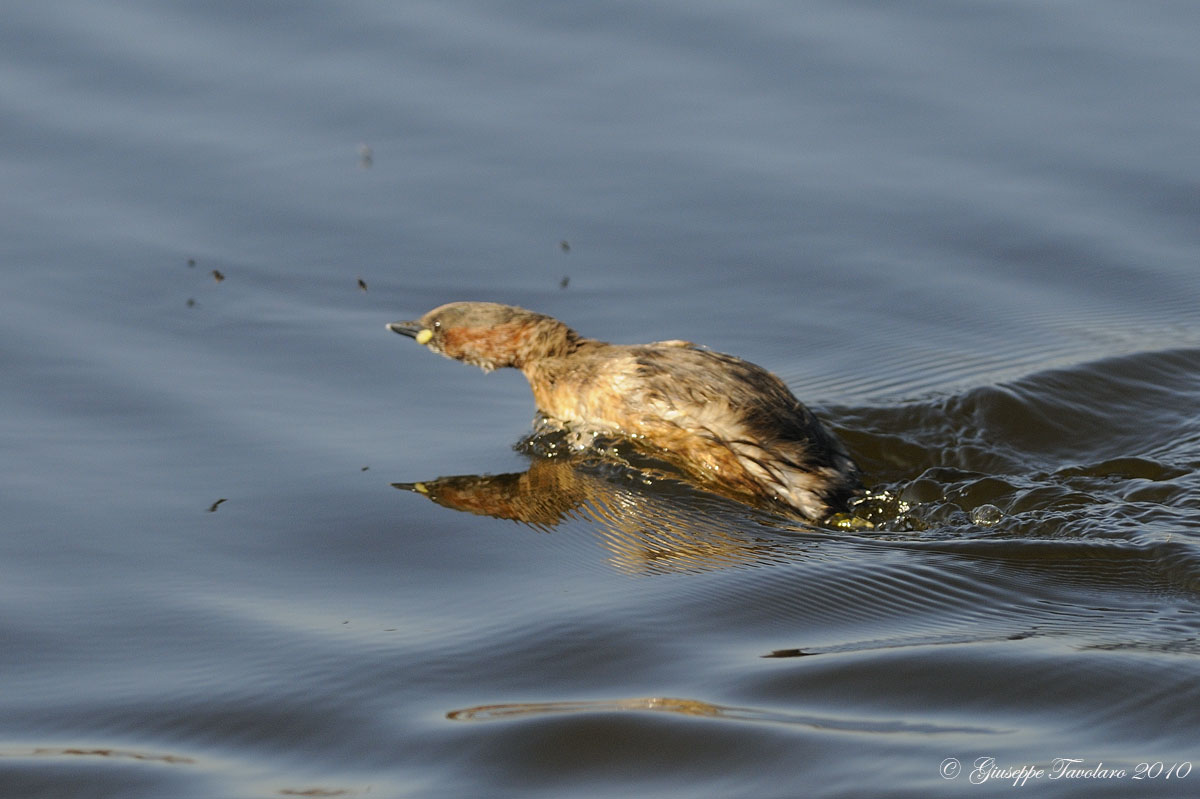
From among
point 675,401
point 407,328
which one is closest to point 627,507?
point 675,401

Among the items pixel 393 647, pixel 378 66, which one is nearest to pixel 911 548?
pixel 393 647

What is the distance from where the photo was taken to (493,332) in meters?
8.78

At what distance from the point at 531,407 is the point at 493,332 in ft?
2.02

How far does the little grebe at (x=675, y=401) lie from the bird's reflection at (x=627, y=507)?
0.61ft

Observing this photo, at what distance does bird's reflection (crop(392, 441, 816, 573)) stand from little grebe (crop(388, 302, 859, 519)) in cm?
18

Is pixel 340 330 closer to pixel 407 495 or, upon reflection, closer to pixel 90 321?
pixel 90 321

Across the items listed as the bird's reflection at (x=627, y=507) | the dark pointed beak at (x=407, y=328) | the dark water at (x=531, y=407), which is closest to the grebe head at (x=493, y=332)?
the dark pointed beak at (x=407, y=328)

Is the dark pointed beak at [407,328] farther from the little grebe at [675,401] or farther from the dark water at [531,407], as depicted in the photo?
the dark water at [531,407]

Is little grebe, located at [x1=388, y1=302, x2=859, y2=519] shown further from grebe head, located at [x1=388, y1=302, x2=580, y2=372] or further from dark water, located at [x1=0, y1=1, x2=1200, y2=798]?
dark water, located at [x1=0, y1=1, x2=1200, y2=798]

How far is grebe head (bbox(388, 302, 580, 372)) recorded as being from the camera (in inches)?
345

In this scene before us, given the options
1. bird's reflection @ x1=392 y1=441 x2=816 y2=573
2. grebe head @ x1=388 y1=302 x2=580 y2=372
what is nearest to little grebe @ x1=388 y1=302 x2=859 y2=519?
grebe head @ x1=388 y1=302 x2=580 y2=372

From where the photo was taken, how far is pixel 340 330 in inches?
382

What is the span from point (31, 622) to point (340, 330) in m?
3.69

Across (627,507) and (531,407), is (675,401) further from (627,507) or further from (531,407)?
(531,407)
